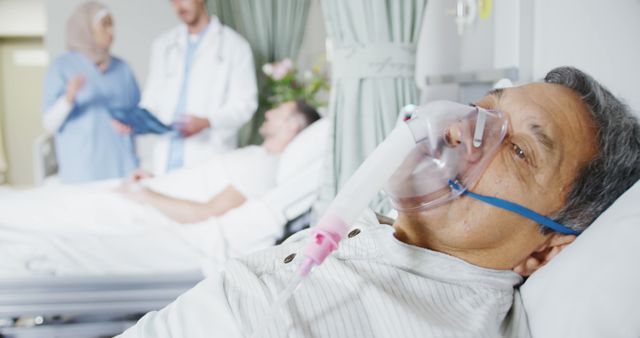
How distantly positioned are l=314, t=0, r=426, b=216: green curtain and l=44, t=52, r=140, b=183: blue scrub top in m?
1.07

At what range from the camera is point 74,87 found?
2334 millimetres

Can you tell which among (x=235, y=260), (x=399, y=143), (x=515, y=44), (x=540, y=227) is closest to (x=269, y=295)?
(x=235, y=260)

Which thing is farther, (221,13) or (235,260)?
(221,13)

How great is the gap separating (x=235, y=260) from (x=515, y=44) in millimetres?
976

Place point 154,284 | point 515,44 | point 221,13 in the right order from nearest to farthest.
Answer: point 515,44
point 154,284
point 221,13

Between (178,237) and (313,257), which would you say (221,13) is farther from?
(313,257)

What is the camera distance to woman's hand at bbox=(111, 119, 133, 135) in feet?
7.69

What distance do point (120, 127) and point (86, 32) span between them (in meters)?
0.46

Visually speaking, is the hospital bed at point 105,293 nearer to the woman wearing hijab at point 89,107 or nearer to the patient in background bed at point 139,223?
the patient in background bed at point 139,223

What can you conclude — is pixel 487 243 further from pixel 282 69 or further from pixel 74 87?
pixel 74 87

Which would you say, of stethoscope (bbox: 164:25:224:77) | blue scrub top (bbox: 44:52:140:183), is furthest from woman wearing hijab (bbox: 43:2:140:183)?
stethoscope (bbox: 164:25:224:77)

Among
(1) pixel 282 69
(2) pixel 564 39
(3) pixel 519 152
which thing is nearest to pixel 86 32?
(1) pixel 282 69

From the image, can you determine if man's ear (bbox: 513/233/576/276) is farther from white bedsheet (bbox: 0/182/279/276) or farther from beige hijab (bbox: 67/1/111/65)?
beige hijab (bbox: 67/1/111/65)

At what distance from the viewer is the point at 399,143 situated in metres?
0.82
